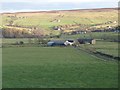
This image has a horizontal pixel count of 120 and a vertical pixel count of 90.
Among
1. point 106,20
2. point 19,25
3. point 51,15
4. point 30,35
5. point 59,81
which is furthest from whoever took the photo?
point 51,15

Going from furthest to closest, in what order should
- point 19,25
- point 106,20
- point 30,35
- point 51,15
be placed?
point 51,15, point 106,20, point 19,25, point 30,35

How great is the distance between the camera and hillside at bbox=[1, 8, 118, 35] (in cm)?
14600

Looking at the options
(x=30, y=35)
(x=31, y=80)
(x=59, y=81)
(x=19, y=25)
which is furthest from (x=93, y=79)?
(x=19, y=25)

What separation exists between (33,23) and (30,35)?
102 feet

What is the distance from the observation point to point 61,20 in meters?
166

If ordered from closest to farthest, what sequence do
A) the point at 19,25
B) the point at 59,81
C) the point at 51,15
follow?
1. the point at 59,81
2. the point at 19,25
3. the point at 51,15

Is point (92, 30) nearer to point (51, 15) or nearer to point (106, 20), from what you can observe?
point (106, 20)

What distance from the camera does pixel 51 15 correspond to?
17475cm

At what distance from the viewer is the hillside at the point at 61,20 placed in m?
146

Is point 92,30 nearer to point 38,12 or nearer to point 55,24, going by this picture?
point 55,24

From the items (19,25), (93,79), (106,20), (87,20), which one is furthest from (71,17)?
(93,79)

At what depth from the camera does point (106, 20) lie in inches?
6280

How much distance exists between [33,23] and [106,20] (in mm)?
34528

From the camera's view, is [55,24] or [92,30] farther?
[55,24]
